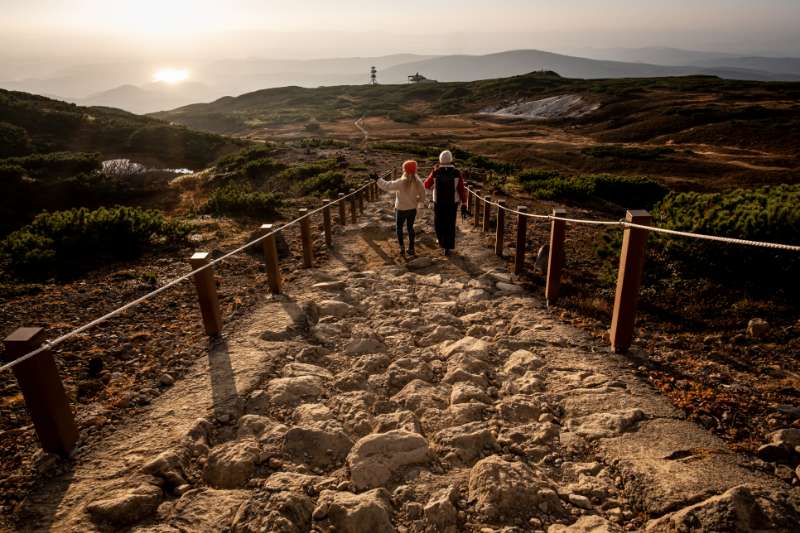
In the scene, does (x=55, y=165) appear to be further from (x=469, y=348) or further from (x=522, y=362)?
(x=522, y=362)

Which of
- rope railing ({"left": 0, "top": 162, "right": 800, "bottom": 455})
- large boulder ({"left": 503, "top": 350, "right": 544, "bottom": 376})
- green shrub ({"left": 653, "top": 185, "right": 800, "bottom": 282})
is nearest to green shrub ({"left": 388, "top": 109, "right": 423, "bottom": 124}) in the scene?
green shrub ({"left": 653, "top": 185, "right": 800, "bottom": 282})

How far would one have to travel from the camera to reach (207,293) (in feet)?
16.6

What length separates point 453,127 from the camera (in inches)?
2330

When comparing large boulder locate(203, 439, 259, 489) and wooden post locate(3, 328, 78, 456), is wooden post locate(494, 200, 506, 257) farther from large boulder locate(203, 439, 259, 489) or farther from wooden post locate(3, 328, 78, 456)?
wooden post locate(3, 328, 78, 456)

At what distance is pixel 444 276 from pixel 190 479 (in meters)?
5.28

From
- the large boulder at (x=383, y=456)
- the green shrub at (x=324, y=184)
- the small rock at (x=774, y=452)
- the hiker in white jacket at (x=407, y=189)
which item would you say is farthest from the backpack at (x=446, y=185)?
the green shrub at (x=324, y=184)

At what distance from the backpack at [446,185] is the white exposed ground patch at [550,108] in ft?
188

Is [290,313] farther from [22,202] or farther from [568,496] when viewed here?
[22,202]

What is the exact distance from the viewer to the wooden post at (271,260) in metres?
6.35

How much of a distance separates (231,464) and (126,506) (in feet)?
2.03

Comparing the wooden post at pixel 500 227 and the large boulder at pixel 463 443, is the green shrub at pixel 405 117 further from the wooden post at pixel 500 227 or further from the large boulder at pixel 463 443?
the large boulder at pixel 463 443

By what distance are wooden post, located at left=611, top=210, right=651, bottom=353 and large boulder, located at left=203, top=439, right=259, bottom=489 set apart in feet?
11.8

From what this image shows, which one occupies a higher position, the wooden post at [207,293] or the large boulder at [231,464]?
the wooden post at [207,293]

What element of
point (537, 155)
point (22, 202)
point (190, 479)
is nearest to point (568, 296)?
point (190, 479)
